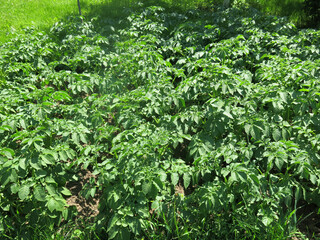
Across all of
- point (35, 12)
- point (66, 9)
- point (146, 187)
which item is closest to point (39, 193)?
point (146, 187)

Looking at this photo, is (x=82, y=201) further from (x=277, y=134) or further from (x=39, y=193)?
(x=277, y=134)

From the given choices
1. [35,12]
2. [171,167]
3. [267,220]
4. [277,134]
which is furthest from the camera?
[35,12]

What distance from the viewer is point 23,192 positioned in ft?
7.29

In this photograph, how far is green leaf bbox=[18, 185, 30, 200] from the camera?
7.23ft

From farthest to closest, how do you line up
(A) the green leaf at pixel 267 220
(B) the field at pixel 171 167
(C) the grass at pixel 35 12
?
(C) the grass at pixel 35 12
(B) the field at pixel 171 167
(A) the green leaf at pixel 267 220

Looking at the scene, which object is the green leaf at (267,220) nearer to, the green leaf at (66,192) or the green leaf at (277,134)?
the green leaf at (277,134)

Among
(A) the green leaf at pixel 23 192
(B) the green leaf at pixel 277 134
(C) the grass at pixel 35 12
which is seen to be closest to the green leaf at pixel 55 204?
(A) the green leaf at pixel 23 192

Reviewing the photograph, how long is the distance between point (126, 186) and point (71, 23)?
11.6 ft

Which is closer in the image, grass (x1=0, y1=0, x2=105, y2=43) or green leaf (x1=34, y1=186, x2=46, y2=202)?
green leaf (x1=34, y1=186, x2=46, y2=202)

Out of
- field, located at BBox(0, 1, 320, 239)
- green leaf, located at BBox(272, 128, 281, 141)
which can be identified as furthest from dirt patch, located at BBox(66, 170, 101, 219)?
green leaf, located at BBox(272, 128, 281, 141)

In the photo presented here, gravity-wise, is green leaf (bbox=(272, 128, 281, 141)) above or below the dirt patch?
above

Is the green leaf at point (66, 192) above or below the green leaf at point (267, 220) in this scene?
above

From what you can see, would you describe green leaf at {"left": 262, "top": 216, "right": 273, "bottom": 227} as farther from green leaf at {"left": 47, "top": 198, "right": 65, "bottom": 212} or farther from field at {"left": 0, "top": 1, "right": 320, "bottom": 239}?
green leaf at {"left": 47, "top": 198, "right": 65, "bottom": 212}

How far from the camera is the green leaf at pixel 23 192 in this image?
2.21 m
